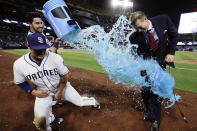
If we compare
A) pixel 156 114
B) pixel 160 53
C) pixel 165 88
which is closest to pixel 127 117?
pixel 156 114

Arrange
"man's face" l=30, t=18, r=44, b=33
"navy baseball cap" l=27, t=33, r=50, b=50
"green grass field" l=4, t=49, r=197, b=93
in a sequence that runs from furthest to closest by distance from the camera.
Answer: "green grass field" l=4, t=49, r=197, b=93
"man's face" l=30, t=18, r=44, b=33
"navy baseball cap" l=27, t=33, r=50, b=50

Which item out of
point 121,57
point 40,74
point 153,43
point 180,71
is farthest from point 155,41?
point 180,71

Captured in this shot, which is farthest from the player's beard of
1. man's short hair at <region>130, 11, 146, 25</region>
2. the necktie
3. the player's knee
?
the necktie

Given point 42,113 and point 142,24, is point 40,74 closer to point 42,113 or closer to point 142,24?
point 42,113

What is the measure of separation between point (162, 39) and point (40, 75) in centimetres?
219

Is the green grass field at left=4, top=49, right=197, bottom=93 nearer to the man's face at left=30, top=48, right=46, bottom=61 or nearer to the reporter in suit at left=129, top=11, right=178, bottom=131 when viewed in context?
the reporter in suit at left=129, top=11, right=178, bottom=131

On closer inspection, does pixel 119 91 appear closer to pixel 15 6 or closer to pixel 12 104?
pixel 12 104

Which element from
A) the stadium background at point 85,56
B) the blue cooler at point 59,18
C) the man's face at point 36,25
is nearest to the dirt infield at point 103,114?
the stadium background at point 85,56

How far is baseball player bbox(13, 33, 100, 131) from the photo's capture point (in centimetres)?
179

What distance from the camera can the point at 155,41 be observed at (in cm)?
200

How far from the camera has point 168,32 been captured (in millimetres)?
2119

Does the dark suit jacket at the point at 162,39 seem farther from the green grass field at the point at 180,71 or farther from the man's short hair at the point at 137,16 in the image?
the green grass field at the point at 180,71

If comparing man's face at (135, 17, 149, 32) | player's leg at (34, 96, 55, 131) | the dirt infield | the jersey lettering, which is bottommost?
the dirt infield

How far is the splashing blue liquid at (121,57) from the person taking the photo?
1994mm
